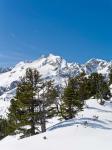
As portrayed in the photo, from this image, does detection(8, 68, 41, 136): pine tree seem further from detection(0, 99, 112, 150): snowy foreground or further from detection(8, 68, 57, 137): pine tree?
detection(0, 99, 112, 150): snowy foreground

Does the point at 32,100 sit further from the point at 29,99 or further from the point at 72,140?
the point at 72,140

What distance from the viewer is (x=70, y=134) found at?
1383 inches

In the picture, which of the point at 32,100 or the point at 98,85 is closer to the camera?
the point at 32,100

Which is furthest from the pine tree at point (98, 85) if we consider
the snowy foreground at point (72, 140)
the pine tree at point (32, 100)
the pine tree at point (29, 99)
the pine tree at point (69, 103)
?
the snowy foreground at point (72, 140)

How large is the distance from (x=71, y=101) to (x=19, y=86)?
1288cm

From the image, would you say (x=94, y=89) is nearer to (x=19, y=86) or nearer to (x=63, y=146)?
(x=19, y=86)

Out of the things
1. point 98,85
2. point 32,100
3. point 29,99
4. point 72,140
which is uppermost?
point 98,85

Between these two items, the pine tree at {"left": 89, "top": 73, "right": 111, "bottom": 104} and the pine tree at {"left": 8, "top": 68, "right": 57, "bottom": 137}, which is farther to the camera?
the pine tree at {"left": 89, "top": 73, "right": 111, "bottom": 104}

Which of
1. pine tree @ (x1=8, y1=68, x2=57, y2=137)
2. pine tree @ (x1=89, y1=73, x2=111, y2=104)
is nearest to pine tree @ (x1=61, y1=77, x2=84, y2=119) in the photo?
pine tree @ (x1=8, y1=68, x2=57, y2=137)

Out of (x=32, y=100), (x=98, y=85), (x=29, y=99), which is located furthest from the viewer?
(x=98, y=85)

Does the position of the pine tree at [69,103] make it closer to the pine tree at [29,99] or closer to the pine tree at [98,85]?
the pine tree at [29,99]

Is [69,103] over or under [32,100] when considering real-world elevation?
under

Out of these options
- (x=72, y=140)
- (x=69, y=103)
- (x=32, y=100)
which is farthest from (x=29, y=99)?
(x=72, y=140)

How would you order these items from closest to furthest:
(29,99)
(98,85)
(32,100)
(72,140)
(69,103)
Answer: (72,140) < (29,99) < (32,100) < (69,103) < (98,85)
